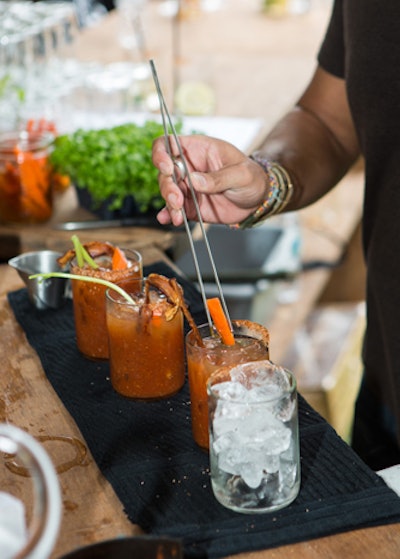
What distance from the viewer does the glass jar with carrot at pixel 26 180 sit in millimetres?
2150

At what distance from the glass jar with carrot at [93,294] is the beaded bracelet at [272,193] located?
0.86 feet

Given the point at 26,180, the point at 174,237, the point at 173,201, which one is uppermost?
the point at 173,201

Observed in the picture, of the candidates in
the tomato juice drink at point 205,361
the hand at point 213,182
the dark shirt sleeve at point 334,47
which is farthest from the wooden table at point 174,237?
the dark shirt sleeve at point 334,47

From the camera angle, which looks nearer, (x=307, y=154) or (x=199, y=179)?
(x=199, y=179)

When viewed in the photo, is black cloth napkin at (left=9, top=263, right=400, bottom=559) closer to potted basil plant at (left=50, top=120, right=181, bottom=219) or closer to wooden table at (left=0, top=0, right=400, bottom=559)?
wooden table at (left=0, top=0, right=400, bottom=559)

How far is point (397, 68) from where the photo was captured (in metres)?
1.53

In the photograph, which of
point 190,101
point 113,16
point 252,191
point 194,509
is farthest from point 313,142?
point 113,16

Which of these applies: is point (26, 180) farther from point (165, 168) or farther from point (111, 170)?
point (165, 168)

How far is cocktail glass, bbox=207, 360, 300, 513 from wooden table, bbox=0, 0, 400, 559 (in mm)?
72

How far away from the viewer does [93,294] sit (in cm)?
146

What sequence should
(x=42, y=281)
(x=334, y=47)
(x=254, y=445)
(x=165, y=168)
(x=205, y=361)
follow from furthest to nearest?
1. (x=334, y=47)
2. (x=42, y=281)
3. (x=165, y=168)
4. (x=205, y=361)
5. (x=254, y=445)

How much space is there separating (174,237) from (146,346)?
810 mm

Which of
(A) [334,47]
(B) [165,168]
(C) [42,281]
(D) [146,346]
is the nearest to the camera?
(D) [146,346]

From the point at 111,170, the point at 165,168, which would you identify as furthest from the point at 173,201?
the point at 111,170
